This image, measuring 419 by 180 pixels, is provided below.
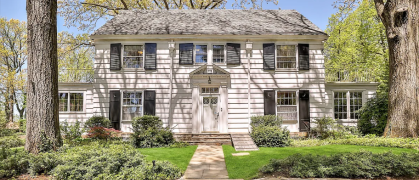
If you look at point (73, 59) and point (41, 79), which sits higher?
point (73, 59)

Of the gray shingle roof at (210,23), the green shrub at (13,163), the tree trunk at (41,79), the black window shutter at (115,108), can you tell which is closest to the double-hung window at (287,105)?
the gray shingle roof at (210,23)

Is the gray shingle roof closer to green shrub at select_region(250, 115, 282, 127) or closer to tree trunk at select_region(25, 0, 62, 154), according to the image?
green shrub at select_region(250, 115, 282, 127)

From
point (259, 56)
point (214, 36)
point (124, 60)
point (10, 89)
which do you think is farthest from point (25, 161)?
point (10, 89)

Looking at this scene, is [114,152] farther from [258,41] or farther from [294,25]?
[294,25]

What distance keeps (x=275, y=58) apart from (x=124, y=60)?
8.00m

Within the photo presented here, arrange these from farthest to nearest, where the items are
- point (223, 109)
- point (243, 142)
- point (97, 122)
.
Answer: point (223, 109) < point (97, 122) < point (243, 142)

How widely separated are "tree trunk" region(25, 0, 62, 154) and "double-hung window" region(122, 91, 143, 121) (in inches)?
250

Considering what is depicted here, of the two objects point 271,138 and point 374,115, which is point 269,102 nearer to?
point 271,138

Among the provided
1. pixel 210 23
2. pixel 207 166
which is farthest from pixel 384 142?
pixel 210 23

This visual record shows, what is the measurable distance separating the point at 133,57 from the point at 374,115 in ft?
40.8

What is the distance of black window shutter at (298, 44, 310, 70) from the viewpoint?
1352 cm

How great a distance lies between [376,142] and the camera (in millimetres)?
9727

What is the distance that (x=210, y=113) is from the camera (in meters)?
13.5

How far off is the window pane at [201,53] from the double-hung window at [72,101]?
6.66 meters
